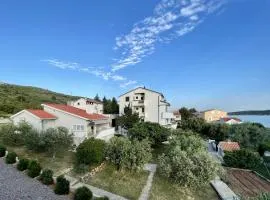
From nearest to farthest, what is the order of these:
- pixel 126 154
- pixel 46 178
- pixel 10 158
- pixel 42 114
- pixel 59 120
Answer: pixel 46 178 → pixel 10 158 → pixel 126 154 → pixel 42 114 → pixel 59 120

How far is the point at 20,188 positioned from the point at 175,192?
13.2 m

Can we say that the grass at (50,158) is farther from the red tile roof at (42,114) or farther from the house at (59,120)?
the red tile roof at (42,114)

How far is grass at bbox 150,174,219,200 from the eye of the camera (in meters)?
22.6

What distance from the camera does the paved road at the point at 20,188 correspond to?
17.1 meters

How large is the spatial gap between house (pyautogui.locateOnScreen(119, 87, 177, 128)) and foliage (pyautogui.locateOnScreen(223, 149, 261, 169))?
2486 cm

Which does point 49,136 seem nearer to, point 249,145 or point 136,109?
point 136,109

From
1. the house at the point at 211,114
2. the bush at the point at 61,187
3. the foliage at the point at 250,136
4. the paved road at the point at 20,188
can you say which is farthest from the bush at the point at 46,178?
the house at the point at 211,114

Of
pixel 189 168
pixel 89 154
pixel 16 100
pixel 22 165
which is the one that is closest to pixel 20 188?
pixel 22 165

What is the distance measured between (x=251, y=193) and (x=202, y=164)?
5.34 meters

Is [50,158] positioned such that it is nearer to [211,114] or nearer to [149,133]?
[149,133]

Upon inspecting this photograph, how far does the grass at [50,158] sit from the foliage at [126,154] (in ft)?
14.2

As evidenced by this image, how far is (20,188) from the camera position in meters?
18.2

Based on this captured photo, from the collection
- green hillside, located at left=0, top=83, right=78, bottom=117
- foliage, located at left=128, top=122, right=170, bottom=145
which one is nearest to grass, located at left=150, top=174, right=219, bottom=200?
foliage, located at left=128, top=122, right=170, bottom=145

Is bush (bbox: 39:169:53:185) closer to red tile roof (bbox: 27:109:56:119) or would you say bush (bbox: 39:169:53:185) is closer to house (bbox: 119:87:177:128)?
red tile roof (bbox: 27:109:56:119)
